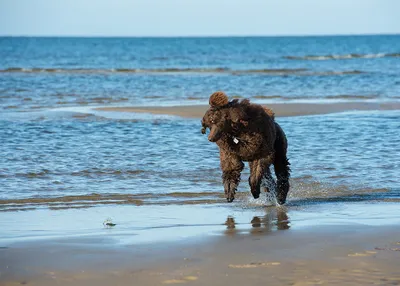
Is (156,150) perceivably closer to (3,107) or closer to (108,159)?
(108,159)

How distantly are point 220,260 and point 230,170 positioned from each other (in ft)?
8.19

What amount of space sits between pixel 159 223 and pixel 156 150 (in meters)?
5.37

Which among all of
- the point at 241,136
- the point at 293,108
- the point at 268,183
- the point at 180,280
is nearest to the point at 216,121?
the point at 241,136

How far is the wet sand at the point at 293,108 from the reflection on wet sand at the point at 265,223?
419 inches

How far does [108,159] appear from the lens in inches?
474

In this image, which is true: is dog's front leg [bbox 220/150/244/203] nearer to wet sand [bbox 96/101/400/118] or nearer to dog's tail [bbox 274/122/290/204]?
dog's tail [bbox 274/122/290/204]

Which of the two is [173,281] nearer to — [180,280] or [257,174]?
[180,280]

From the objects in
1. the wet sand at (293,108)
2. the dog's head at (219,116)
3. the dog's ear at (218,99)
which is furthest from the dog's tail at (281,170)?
the wet sand at (293,108)

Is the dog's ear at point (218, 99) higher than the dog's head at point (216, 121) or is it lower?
higher

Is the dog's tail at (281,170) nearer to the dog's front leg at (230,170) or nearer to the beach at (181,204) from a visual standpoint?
the beach at (181,204)

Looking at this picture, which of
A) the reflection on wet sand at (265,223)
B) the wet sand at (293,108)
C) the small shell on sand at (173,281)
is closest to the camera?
the small shell on sand at (173,281)

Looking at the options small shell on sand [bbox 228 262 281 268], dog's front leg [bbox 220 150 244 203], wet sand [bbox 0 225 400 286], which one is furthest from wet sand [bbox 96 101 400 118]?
small shell on sand [bbox 228 262 281 268]

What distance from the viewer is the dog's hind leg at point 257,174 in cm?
837

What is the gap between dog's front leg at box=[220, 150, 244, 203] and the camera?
327 inches
